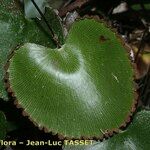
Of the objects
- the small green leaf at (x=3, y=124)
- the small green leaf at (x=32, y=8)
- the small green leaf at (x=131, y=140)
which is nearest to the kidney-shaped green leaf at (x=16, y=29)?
the small green leaf at (x=32, y=8)

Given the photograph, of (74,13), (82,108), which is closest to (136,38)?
(74,13)

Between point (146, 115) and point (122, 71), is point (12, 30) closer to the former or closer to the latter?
point (122, 71)

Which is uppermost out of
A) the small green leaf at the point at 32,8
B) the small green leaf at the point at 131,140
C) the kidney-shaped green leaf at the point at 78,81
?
the small green leaf at the point at 32,8

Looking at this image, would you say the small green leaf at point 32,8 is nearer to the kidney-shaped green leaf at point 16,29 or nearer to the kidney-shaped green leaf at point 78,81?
the kidney-shaped green leaf at point 16,29

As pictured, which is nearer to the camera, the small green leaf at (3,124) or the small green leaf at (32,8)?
the small green leaf at (3,124)

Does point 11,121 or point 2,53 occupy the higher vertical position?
point 2,53

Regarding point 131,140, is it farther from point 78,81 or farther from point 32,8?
point 32,8

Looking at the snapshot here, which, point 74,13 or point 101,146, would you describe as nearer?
point 101,146
